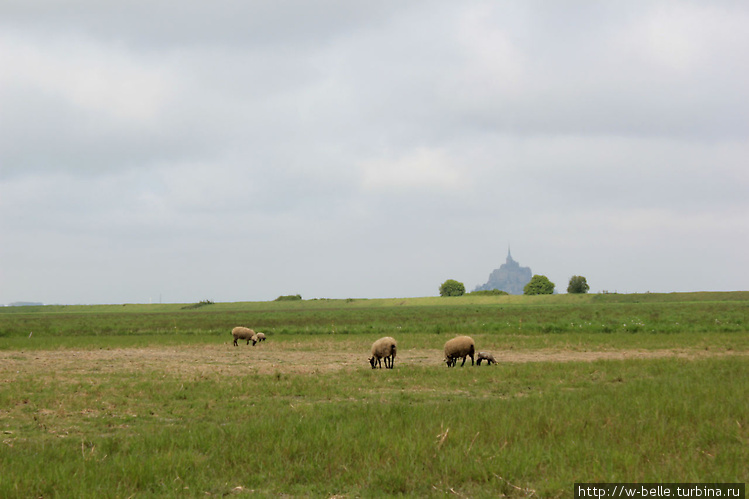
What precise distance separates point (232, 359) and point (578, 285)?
17603 centimetres

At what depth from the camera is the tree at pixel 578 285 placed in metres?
181

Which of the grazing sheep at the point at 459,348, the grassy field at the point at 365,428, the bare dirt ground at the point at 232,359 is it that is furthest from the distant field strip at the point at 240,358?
the grazing sheep at the point at 459,348

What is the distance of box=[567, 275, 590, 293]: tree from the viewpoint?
181 metres

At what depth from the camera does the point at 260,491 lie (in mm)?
7719

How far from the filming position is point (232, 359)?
27.0 meters

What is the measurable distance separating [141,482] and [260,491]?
6.66ft

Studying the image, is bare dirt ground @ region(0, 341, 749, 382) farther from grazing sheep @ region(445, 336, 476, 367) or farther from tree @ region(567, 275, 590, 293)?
tree @ region(567, 275, 590, 293)

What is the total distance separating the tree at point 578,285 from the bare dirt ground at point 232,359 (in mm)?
165236

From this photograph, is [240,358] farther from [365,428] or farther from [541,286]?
[541,286]

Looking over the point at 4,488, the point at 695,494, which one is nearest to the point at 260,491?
the point at 4,488

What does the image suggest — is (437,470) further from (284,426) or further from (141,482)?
(141,482)

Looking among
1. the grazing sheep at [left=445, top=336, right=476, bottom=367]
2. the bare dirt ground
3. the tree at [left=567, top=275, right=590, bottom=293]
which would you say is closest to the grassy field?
the bare dirt ground

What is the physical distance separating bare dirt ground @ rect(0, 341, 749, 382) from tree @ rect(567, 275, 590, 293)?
542ft

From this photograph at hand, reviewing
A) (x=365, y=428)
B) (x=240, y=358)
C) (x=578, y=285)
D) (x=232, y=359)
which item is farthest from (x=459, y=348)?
(x=578, y=285)
